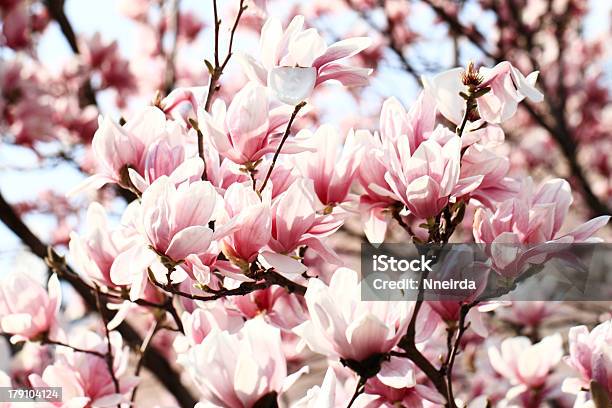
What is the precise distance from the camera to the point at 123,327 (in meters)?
1.71

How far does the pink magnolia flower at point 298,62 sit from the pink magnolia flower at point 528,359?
0.54 meters

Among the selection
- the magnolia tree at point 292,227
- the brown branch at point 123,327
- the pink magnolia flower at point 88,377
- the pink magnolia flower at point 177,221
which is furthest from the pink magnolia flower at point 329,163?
the brown branch at point 123,327

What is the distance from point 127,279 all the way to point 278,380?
0.76 feet

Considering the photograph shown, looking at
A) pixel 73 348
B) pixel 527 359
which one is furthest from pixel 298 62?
pixel 527 359

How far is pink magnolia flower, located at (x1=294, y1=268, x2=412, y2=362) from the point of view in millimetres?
739

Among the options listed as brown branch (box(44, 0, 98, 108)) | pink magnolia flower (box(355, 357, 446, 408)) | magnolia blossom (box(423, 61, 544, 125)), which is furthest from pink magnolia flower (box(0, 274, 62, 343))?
brown branch (box(44, 0, 98, 108))

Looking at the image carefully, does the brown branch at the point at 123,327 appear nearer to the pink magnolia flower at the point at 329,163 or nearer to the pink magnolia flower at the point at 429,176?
the pink magnolia flower at the point at 329,163

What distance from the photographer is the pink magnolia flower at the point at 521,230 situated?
86 centimetres

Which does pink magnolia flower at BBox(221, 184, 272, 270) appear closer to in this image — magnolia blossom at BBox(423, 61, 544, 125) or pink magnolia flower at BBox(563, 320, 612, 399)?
magnolia blossom at BBox(423, 61, 544, 125)

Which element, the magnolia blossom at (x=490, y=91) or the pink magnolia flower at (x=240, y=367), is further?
the magnolia blossom at (x=490, y=91)

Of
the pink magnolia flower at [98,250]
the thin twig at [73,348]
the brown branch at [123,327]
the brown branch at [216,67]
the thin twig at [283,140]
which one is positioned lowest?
the brown branch at [123,327]

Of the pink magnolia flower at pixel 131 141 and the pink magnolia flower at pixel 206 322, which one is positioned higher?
the pink magnolia flower at pixel 131 141

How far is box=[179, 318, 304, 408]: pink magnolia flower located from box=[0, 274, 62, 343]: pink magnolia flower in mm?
393

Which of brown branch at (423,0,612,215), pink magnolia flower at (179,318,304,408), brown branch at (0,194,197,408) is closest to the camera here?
pink magnolia flower at (179,318,304,408)
